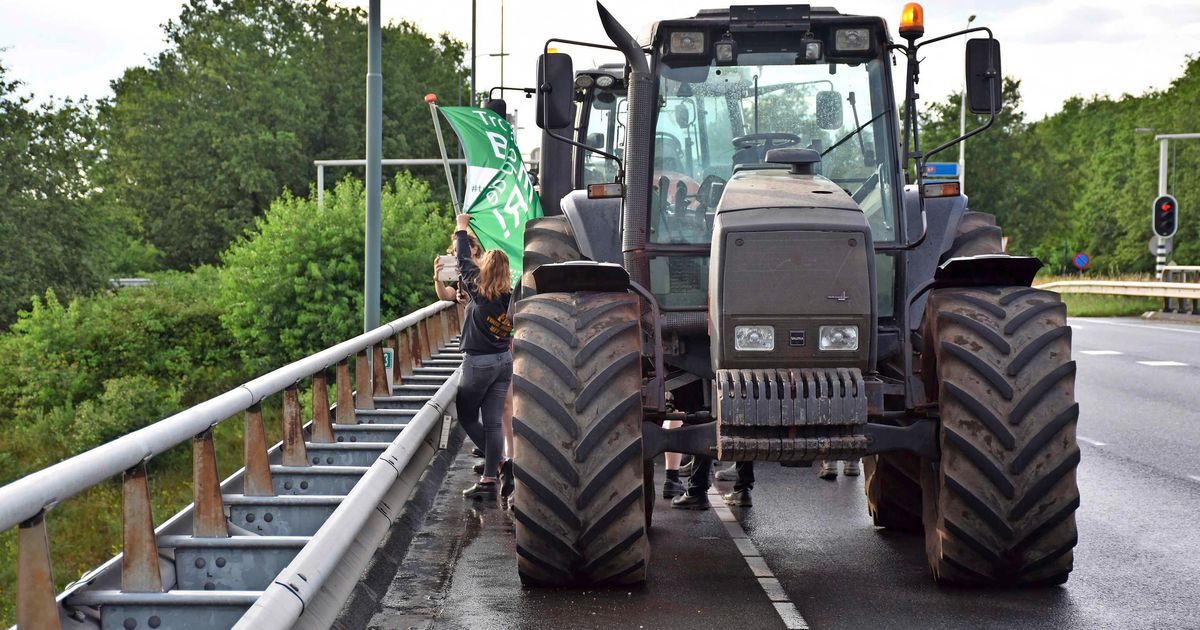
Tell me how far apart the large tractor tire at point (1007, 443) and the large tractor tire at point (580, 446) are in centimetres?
158

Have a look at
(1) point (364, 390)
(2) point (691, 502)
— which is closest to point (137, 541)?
(2) point (691, 502)

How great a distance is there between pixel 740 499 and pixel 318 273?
18.8 meters

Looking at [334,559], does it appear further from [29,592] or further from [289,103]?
[289,103]

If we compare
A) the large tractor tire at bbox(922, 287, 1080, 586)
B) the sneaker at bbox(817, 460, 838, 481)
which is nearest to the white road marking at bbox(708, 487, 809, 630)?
the large tractor tire at bbox(922, 287, 1080, 586)

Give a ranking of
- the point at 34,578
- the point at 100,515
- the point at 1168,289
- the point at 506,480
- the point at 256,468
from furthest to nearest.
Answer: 1. the point at 1168,289
2. the point at 100,515
3. the point at 506,480
4. the point at 256,468
5. the point at 34,578

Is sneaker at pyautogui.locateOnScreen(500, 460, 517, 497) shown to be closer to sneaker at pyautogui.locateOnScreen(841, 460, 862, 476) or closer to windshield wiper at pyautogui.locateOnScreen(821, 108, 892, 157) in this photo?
sneaker at pyautogui.locateOnScreen(841, 460, 862, 476)

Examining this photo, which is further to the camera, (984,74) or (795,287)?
(984,74)

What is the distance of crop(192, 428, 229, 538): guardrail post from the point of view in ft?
21.5

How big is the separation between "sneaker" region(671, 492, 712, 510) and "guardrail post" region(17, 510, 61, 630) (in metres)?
7.24

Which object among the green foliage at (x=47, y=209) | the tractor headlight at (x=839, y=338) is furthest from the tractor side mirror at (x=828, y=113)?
the green foliage at (x=47, y=209)

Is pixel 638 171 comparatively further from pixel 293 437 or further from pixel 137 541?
pixel 137 541

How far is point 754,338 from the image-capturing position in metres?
7.82

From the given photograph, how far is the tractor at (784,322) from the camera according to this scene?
25.2 ft

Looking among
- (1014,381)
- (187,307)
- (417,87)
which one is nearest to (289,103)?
(417,87)
